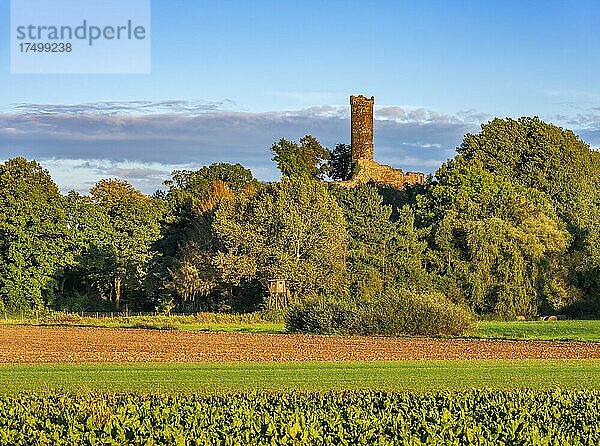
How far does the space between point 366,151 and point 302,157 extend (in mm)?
7266

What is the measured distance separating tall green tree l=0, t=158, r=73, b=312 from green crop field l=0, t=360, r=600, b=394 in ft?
175

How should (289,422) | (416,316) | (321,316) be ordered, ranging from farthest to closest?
(321,316), (416,316), (289,422)

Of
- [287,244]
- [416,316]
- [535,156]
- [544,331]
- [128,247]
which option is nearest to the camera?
[416,316]

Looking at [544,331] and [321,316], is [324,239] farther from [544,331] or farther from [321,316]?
[544,331]

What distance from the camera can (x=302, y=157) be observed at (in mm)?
111562

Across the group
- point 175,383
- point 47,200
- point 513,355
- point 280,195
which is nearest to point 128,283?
point 47,200

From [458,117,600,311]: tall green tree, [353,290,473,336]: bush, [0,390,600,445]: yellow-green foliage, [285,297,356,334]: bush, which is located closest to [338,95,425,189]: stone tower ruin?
[458,117,600,311]: tall green tree

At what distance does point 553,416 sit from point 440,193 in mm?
74159

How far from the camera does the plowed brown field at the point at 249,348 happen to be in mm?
42594

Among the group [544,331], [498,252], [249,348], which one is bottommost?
[544,331]

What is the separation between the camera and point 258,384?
30.2 m

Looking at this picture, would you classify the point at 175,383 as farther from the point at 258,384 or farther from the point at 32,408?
the point at 32,408

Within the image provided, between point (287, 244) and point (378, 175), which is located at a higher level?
point (378, 175)

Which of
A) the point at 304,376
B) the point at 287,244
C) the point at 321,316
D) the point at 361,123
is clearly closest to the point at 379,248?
the point at 287,244
